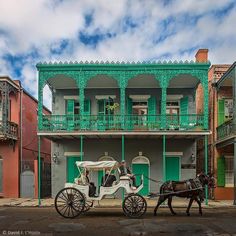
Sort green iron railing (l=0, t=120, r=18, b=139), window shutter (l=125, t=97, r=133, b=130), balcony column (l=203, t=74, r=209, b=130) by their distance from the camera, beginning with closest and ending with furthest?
1. balcony column (l=203, t=74, r=209, b=130)
2. window shutter (l=125, t=97, r=133, b=130)
3. green iron railing (l=0, t=120, r=18, b=139)

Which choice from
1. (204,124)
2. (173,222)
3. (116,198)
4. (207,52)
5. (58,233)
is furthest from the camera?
(207,52)

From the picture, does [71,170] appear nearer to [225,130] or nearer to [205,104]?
[205,104]

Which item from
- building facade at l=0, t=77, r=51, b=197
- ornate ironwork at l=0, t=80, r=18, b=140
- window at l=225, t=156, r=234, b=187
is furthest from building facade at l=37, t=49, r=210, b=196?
ornate ironwork at l=0, t=80, r=18, b=140

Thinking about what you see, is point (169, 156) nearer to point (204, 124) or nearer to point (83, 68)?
point (204, 124)

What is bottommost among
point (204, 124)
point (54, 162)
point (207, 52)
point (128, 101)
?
point (54, 162)

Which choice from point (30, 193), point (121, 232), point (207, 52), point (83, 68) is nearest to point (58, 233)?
point (121, 232)

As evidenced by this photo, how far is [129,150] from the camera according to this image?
2008 centimetres

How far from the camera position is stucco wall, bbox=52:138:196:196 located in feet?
65.3

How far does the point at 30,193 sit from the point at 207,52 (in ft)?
44.6

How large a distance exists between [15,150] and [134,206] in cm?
1068

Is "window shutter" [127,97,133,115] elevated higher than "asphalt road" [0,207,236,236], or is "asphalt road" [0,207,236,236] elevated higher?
"window shutter" [127,97,133,115]

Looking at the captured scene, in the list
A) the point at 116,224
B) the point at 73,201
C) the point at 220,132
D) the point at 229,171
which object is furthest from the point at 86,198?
the point at 229,171

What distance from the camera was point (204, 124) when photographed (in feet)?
57.5

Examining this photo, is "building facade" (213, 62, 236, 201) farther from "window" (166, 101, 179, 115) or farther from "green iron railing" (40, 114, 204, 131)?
"window" (166, 101, 179, 115)
